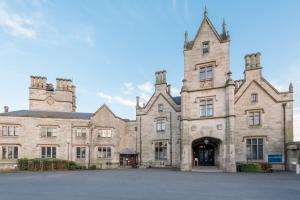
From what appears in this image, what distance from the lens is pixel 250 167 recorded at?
31781 mm

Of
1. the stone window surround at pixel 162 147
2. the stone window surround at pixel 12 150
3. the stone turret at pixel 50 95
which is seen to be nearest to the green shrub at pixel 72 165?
the stone window surround at pixel 12 150

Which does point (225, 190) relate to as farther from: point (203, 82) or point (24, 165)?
point (24, 165)

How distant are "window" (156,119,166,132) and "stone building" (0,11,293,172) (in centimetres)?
16

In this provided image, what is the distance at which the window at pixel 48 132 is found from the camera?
131 ft

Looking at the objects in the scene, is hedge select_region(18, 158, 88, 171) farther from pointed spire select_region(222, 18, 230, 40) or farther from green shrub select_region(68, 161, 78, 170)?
pointed spire select_region(222, 18, 230, 40)

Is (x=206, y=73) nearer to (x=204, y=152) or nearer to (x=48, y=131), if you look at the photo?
(x=204, y=152)

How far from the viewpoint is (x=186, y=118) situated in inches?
1425

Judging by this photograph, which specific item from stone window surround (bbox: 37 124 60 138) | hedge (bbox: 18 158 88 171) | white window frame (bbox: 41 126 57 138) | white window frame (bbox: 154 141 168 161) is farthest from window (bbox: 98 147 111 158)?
white window frame (bbox: 154 141 168 161)

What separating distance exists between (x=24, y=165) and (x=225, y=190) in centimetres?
2876

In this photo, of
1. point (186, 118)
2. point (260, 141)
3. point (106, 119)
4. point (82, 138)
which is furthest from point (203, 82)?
point (82, 138)

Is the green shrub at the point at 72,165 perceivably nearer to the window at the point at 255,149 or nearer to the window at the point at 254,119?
the window at the point at 255,149

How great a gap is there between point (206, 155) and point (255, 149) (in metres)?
6.70

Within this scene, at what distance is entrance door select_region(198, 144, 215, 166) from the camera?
37.8 m

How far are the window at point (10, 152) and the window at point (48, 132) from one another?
13.2ft
